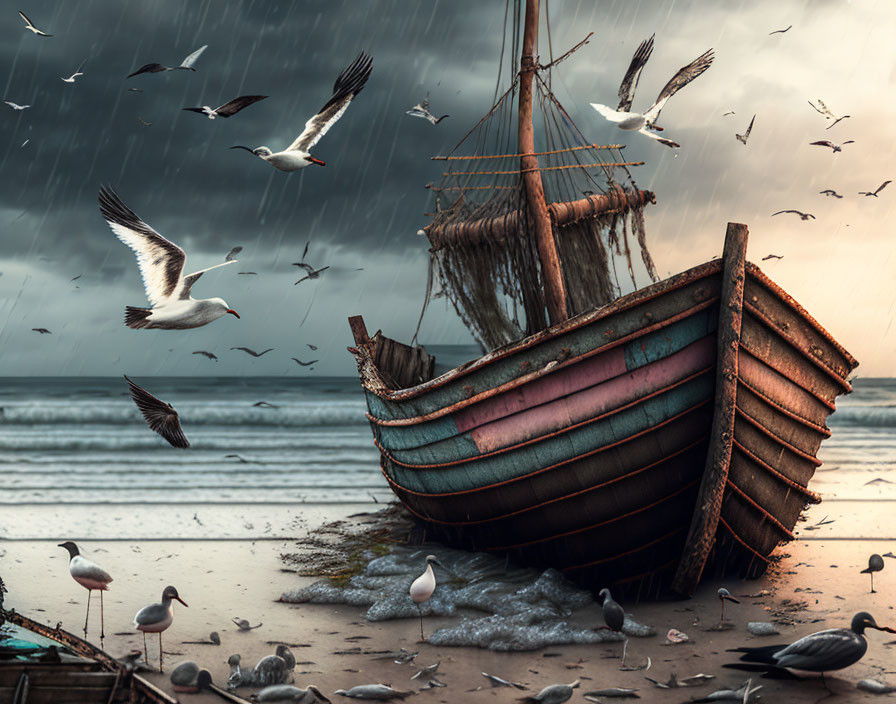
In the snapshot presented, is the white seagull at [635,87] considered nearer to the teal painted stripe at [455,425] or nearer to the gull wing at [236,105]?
the teal painted stripe at [455,425]

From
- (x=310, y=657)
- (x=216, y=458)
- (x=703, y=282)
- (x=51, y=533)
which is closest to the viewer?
(x=310, y=657)

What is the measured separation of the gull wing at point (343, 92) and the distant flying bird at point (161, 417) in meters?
2.51

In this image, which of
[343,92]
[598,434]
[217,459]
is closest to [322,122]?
[343,92]

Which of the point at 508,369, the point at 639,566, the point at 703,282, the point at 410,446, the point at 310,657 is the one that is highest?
the point at 703,282

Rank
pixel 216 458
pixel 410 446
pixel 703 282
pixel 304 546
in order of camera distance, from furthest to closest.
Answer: pixel 216 458 → pixel 304 546 → pixel 410 446 → pixel 703 282

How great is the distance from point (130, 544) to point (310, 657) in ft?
17.5

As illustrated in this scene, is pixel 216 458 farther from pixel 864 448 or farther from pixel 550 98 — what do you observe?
pixel 864 448

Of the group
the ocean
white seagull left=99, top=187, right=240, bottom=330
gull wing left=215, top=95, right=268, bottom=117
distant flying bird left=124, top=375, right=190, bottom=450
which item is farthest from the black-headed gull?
the ocean

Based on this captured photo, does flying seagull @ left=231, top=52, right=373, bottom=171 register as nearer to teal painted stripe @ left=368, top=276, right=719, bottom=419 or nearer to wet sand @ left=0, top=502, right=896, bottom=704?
teal painted stripe @ left=368, top=276, right=719, bottom=419

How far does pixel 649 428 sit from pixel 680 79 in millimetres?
4552

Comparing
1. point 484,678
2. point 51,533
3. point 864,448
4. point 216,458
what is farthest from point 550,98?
point 864,448

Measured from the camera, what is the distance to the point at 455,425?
6984 millimetres

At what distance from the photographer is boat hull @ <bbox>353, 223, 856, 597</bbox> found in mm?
6148

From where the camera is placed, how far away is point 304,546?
9.75 m
